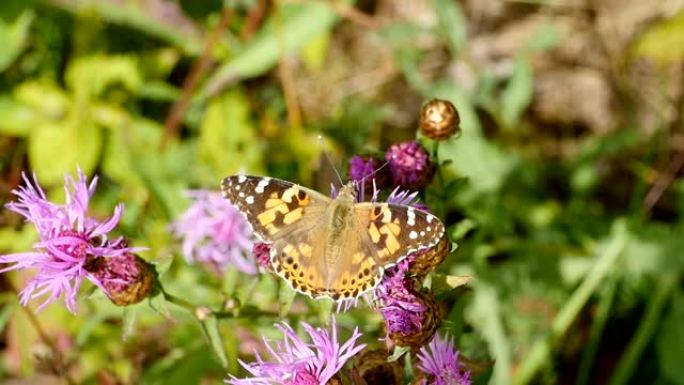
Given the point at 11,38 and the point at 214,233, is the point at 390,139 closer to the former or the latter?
the point at 214,233

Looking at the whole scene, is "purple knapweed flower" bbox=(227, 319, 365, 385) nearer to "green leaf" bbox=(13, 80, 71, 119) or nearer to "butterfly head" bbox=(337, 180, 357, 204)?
"butterfly head" bbox=(337, 180, 357, 204)

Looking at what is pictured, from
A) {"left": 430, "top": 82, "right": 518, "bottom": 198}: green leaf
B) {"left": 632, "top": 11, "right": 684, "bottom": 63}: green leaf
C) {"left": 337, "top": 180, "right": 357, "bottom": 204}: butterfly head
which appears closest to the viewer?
{"left": 337, "top": 180, "right": 357, "bottom": 204}: butterfly head

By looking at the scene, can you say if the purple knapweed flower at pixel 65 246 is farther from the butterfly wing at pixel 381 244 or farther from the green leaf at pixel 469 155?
the green leaf at pixel 469 155

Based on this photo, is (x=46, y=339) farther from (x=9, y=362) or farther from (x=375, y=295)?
(x=375, y=295)

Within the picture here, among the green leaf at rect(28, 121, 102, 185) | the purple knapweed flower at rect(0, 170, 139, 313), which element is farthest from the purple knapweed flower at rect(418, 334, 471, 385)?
the green leaf at rect(28, 121, 102, 185)

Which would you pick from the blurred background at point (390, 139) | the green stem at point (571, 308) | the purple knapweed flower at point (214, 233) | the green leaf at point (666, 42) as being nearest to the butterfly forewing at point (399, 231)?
the blurred background at point (390, 139)

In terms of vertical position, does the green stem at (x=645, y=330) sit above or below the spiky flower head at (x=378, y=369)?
below

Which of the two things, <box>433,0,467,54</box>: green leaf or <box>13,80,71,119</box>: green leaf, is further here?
<box>13,80,71,119</box>: green leaf
